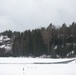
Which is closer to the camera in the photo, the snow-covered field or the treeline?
the snow-covered field

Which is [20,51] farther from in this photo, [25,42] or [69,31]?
[69,31]

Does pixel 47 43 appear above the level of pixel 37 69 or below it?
above

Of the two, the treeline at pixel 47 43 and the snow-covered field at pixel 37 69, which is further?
the treeline at pixel 47 43

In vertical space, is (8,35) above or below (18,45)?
above

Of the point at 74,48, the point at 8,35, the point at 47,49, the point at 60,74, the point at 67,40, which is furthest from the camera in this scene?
the point at 8,35

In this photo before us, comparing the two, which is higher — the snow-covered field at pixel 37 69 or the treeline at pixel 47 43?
the treeline at pixel 47 43

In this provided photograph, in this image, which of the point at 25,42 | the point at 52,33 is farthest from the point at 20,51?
the point at 52,33

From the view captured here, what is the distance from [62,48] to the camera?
94812mm

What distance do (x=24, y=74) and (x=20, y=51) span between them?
291ft

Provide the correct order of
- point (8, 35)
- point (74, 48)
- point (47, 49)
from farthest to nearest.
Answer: point (8, 35) < point (47, 49) < point (74, 48)

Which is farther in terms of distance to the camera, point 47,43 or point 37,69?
point 47,43

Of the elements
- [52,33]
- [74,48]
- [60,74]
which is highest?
[52,33]

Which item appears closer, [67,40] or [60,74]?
[60,74]

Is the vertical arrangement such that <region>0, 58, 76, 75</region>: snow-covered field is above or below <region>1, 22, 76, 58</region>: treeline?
below
